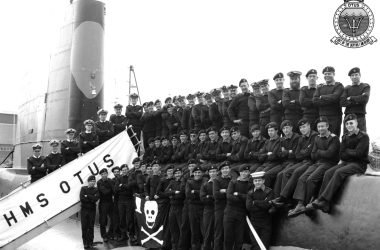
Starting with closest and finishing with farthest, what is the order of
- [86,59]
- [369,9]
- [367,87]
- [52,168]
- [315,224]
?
[315,224] → [367,87] → [369,9] → [52,168] → [86,59]

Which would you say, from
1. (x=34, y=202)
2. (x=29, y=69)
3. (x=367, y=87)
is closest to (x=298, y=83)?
(x=367, y=87)

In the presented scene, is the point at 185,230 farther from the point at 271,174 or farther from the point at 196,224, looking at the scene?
the point at 271,174

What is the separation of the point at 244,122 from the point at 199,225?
9.29 ft

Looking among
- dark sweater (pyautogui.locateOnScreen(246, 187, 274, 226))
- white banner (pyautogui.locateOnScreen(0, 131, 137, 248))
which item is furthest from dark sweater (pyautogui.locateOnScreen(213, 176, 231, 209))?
white banner (pyautogui.locateOnScreen(0, 131, 137, 248))

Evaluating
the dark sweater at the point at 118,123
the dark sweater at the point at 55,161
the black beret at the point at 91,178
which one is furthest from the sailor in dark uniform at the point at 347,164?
the dark sweater at the point at 55,161

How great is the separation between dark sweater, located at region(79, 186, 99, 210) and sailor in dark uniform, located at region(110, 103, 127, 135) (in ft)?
8.54

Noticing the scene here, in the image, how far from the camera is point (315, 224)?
6758mm

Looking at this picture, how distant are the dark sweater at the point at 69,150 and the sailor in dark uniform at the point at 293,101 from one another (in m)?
6.99

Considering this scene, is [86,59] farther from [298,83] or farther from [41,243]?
[298,83]

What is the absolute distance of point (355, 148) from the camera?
22.6 feet

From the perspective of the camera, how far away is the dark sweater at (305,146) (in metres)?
A: 7.62

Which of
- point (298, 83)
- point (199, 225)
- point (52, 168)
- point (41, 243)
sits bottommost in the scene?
point (41, 243)

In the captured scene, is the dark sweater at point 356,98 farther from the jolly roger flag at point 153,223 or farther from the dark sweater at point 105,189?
the dark sweater at point 105,189

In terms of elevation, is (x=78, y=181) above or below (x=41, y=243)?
above
